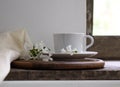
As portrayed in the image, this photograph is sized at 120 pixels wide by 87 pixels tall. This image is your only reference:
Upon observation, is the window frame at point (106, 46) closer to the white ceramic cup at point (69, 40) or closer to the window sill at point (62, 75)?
the white ceramic cup at point (69, 40)

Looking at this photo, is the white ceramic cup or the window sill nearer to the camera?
the window sill

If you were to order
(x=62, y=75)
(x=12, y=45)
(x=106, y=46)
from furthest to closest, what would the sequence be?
(x=106, y=46)
(x=12, y=45)
(x=62, y=75)

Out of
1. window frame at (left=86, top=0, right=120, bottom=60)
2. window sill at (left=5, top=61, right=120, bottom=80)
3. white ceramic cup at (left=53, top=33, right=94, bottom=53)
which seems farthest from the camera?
window frame at (left=86, top=0, right=120, bottom=60)

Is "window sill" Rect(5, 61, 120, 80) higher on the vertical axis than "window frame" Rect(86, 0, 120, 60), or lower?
lower

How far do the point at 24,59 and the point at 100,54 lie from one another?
356 mm

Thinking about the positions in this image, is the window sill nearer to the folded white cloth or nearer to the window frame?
the folded white cloth

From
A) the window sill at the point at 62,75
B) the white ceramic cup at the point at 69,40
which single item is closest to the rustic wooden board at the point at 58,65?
the window sill at the point at 62,75

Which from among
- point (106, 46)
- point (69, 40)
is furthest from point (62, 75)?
point (106, 46)

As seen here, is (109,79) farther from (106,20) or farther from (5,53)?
(106,20)

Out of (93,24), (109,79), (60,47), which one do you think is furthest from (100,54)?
(109,79)

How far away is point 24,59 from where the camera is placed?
802mm

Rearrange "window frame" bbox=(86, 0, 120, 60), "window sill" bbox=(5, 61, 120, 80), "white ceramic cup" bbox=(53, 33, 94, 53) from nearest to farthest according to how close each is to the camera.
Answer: "window sill" bbox=(5, 61, 120, 80) < "white ceramic cup" bbox=(53, 33, 94, 53) < "window frame" bbox=(86, 0, 120, 60)

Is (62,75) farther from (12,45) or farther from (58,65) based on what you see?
(12,45)

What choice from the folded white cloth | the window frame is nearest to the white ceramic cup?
the folded white cloth
